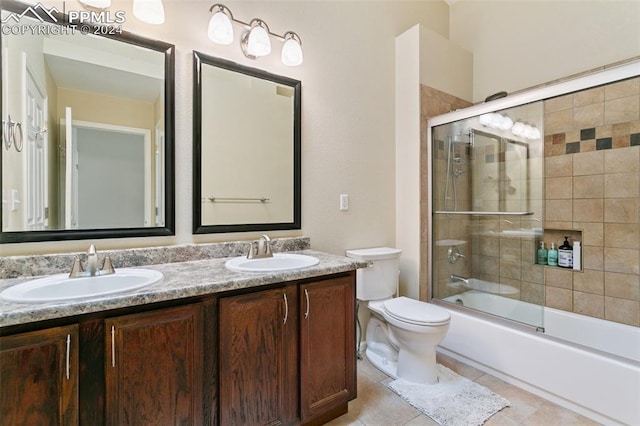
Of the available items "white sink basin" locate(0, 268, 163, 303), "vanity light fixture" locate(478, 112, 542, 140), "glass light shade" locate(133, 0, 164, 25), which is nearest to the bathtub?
"vanity light fixture" locate(478, 112, 542, 140)

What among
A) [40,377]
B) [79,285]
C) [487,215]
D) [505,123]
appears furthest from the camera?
[487,215]

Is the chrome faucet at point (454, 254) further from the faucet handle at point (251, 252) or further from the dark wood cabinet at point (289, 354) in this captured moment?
the faucet handle at point (251, 252)

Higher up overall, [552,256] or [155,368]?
[552,256]

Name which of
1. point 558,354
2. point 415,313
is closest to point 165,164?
point 415,313

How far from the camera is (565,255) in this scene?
2.33m

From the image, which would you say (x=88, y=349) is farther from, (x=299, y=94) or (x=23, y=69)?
(x=299, y=94)

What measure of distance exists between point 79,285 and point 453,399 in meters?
1.98

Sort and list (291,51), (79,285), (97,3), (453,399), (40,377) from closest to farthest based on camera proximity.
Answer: (40,377), (79,285), (97,3), (453,399), (291,51)

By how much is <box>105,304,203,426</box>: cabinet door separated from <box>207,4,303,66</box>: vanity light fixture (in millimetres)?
1427

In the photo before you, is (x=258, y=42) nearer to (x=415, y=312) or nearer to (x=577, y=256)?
(x=415, y=312)

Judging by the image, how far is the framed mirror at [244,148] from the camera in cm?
166

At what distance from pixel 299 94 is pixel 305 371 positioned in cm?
164

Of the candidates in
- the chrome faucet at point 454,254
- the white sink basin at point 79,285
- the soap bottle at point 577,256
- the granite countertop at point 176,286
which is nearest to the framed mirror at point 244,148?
the granite countertop at point 176,286

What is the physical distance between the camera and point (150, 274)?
1.27 m
